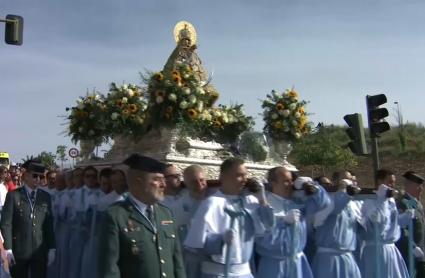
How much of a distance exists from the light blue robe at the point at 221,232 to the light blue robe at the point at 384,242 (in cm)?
197

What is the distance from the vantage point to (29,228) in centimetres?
662

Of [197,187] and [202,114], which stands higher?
[202,114]

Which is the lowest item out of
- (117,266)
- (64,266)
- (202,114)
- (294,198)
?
(64,266)

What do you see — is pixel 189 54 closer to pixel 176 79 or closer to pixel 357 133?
pixel 176 79

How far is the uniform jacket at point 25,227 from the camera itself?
6.51 meters

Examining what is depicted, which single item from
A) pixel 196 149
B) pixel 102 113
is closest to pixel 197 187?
pixel 196 149

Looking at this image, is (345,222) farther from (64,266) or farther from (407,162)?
(407,162)

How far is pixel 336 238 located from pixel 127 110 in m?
4.64

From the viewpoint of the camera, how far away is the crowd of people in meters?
3.84

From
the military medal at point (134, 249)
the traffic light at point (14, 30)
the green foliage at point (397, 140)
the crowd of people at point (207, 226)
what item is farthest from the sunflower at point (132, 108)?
the green foliage at point (397, 140)

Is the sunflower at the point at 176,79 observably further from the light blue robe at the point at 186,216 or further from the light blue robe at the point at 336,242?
the light blue robe at the point at 336,242

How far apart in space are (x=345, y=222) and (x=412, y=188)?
6.79 feet

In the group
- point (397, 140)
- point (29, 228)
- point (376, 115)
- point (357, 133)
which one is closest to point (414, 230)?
point (357, 133)

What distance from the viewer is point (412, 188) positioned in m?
7.70
